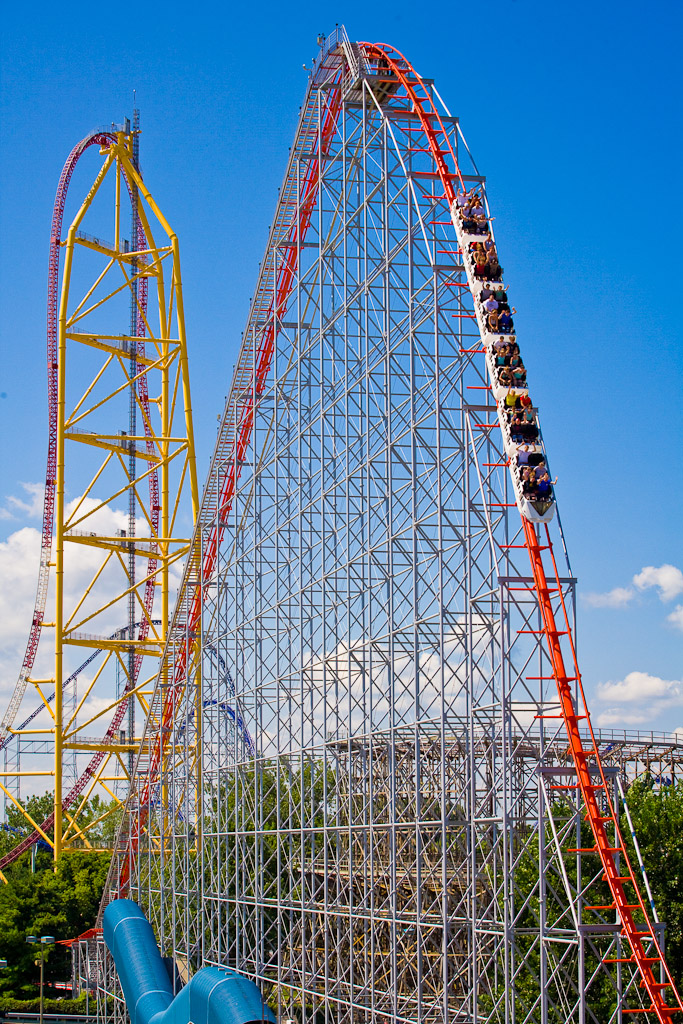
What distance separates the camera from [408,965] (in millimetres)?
20047

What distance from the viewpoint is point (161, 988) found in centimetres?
2267

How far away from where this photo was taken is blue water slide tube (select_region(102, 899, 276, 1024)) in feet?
55.1

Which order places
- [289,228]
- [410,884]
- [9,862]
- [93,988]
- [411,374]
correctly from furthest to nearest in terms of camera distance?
[9,862]
[93,988]
[289,228]
[410,884]
[411,374]

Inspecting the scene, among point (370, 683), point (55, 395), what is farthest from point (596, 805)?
point (55, 395)

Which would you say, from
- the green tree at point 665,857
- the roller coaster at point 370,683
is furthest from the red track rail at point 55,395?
the green tree at point 665,857

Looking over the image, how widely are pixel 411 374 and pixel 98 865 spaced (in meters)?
27.3

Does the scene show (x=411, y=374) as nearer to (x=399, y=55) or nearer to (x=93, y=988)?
(x=399, y=55)

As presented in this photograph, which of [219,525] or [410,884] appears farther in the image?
[219,525]

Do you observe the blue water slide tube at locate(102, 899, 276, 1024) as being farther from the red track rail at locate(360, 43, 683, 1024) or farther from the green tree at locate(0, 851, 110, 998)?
the green tree at locate(0, 851, 110, 998)

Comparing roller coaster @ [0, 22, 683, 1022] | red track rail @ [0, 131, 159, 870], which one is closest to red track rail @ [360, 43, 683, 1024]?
roller coaster @ [0, 22, 683, 1022]

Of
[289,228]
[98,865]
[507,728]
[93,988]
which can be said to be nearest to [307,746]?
[507,728]

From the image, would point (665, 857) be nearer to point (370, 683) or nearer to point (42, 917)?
point (370, 683)

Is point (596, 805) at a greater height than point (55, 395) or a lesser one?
lesser

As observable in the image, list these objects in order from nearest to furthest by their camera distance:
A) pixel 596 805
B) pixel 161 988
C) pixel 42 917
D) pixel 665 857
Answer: pixel 596 805, pixel 665 857, pixel 161 988, pixel 42 917
